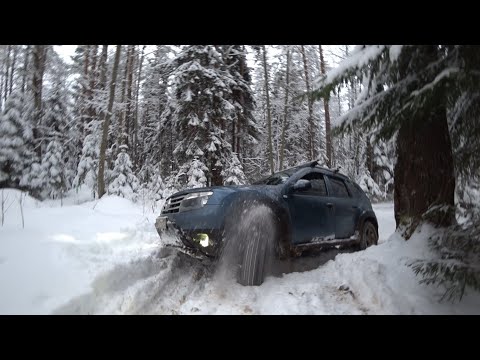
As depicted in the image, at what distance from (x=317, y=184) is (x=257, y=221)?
73.8 inches

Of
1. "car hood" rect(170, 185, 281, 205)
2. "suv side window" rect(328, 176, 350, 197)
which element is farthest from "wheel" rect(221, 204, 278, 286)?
"suv side window" rect(328, 176, 350, 197)

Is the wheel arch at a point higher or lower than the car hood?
lower

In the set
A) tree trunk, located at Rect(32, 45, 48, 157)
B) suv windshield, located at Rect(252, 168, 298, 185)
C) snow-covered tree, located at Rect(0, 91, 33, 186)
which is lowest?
suv windshield, located at Rect(252, 168, 298, 185)

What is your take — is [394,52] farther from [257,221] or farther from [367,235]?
[367,235]

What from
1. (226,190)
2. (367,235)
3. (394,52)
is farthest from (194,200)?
(367,235)

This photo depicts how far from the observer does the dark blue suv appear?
3848 millimetres

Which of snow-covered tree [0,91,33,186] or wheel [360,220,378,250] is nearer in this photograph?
wheel [360,220,378,250]

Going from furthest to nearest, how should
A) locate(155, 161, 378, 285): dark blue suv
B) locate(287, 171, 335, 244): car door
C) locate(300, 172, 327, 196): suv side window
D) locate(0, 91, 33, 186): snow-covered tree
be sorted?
locate(0, 91, 33, 186): snow-covered tree < locate(300, 172, 327, 196): suv side window < locate(287, 171, 335, 244): car door < locate(155, 161, 378, 285): dark blue suv

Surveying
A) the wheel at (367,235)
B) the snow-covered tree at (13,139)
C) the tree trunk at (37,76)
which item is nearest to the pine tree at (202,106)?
the wheel at (367,235)

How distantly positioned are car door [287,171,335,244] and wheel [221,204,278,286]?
1.88 ft

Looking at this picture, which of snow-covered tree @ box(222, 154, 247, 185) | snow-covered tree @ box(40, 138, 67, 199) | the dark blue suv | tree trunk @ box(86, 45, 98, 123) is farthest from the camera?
tree trunk @ box(86, 45, 98, 123)

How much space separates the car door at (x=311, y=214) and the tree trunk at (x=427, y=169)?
47.1 inches

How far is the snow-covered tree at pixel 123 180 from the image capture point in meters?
15.4

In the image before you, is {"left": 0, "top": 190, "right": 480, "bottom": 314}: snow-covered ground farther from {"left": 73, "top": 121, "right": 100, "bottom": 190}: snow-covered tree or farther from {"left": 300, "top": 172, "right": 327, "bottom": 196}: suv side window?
{"left": 73, "top": 121, "right": 100, "bottom": 190}: snow-covered tree
